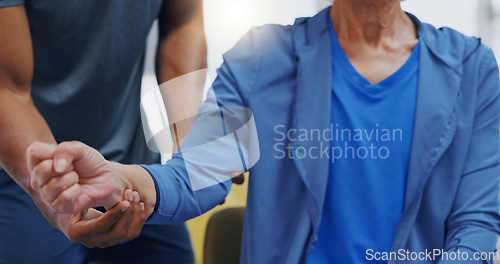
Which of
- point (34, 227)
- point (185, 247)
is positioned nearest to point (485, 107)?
point (185, 247)

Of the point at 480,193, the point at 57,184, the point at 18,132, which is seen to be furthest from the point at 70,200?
the point at 480,193

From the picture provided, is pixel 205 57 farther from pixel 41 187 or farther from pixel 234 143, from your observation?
pixel 41 187

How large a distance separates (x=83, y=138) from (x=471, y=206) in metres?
0.46

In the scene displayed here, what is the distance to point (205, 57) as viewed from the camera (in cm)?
80

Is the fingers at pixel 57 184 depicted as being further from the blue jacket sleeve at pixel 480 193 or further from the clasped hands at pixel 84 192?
the blue jacket sleeve at pixel 480 193

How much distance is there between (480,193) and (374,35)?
0.22 metres

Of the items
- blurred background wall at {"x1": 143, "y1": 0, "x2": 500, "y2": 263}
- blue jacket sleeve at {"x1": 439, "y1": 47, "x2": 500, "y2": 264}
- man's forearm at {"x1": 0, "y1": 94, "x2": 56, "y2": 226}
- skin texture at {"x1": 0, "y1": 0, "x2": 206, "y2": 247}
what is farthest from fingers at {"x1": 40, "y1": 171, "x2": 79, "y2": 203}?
blue jacket sleeve at {"x1": 439, "y1": 47, "x2": 500, "y2": 264}

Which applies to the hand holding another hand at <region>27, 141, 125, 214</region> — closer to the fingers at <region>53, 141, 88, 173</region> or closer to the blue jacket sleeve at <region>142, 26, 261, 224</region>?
the fingers at <region>53, 141, 88, 173</region>

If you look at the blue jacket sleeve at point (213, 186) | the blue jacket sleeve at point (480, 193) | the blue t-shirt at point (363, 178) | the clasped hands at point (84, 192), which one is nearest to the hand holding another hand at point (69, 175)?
the clasped hands at point (84, 192)

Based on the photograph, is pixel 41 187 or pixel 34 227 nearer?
pixel 41 187

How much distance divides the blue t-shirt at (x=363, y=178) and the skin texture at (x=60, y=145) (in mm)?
208

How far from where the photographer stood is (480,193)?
2.29 ft

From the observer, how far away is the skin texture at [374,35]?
2.40 ft

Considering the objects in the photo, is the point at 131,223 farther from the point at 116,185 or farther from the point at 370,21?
the point at 370,21
